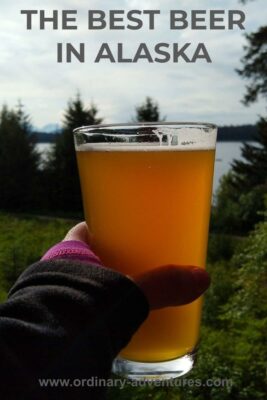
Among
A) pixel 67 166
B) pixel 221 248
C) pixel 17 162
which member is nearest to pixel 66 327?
pixel 221 248

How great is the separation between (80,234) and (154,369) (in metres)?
0.15

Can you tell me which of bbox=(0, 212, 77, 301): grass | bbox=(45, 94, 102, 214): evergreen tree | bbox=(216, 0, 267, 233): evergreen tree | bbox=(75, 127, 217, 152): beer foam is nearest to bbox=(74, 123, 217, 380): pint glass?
bbox=(75, 127, 217, 152): beer foam

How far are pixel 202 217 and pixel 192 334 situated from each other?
0.11 m

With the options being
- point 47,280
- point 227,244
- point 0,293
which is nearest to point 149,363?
point 47,280

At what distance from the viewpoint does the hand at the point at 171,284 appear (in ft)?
1.63

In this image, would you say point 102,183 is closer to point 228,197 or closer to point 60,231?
point 60,231

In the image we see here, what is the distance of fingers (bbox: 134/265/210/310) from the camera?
50 cm

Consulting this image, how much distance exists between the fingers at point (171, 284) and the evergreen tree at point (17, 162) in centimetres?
772

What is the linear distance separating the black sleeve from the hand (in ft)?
0.06

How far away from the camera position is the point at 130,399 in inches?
76.5

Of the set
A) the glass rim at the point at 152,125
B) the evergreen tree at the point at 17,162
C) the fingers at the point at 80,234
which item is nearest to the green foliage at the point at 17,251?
the fingers at the point at 80,234

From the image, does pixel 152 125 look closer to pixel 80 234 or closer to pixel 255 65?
pixel 80 234

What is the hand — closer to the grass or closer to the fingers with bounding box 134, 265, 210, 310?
the fingers with bounding box 134, 265, 210, 310

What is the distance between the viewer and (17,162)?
9766 millimetres
